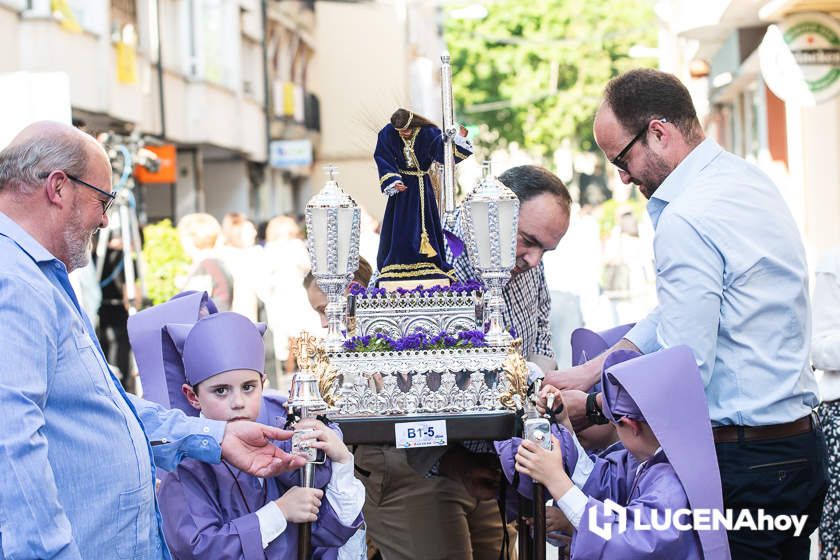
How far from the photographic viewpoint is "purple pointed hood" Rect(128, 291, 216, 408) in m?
4.54

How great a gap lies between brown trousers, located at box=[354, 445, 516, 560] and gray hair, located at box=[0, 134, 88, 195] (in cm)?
210

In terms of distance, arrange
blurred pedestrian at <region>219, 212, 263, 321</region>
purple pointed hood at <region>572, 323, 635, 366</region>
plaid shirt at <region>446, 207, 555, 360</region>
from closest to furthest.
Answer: purple pointed hood at <region>572, 323, 635, 366</region> < plaid shirt at <region>446, 207, 555, 360</region> < blurred pedestrian at <region>219, 212, 263, 321</region>

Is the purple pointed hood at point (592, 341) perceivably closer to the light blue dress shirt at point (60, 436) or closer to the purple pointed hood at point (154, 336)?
the purple pointed hood at point (154, 336)

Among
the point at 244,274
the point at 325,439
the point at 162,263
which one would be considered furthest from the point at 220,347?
the point at 162,263

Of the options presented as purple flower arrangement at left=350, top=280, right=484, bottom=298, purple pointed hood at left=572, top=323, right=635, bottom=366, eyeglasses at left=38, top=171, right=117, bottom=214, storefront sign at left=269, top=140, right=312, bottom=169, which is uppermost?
storefront sign at left=269, top=140, right=312, bottom=169

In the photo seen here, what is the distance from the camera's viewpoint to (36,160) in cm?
321

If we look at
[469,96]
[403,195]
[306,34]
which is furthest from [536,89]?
[403,195]

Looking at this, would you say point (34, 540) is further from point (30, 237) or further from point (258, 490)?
point (258, 490)

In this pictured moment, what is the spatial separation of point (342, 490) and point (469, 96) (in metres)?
35.6

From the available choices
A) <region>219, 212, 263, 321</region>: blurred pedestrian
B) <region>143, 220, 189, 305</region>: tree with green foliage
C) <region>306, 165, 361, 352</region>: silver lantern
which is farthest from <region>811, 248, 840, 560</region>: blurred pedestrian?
<region>143, 220, 189, 305</region>: tree with green foliage

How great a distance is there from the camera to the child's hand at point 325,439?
3818 mm

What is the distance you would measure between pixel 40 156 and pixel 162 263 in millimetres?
9577

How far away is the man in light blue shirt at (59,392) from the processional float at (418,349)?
787 millimetres

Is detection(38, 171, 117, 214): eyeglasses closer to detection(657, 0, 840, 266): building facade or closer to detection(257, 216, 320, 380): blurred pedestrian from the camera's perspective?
detection(257, 216, 320, 380): blurred pedestrian
